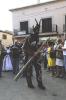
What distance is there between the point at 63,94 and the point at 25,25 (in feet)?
108

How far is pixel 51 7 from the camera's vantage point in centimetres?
3931

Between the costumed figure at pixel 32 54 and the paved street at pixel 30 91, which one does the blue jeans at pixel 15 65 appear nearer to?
the paved street at pixel 30 91

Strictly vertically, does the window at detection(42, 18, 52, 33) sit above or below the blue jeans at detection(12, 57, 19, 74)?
above

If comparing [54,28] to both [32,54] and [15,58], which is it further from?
[32,54]

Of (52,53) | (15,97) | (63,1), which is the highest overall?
(63,1)

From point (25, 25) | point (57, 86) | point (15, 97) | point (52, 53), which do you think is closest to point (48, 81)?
point (57, 86)

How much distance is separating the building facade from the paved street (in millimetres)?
25658

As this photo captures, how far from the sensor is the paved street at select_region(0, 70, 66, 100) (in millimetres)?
9328

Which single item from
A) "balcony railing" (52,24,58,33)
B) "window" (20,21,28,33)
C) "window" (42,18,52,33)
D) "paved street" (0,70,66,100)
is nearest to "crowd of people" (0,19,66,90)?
"paved street" (0,70,66,100)

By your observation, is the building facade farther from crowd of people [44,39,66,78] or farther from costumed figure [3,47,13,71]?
crowd of people [44,39,66,78]

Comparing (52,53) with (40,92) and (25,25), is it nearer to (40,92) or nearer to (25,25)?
(40,92)

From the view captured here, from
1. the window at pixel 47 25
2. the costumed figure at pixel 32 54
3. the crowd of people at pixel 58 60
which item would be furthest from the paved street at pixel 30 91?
the window at pixel 47 25

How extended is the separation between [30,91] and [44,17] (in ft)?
99.3

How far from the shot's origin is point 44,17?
40.0m
